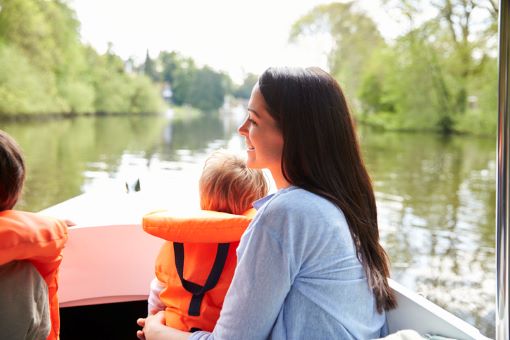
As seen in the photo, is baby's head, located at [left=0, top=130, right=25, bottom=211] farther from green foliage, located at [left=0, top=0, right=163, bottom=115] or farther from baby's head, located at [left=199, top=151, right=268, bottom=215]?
green foliage, located at [left=0, top=0, right=163, bottom=115]

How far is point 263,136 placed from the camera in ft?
2.72

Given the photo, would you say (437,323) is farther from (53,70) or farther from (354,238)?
(53,70)

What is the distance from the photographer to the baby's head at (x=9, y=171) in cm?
97

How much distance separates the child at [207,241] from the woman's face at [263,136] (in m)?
0.20

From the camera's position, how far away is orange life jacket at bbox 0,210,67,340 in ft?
3.10

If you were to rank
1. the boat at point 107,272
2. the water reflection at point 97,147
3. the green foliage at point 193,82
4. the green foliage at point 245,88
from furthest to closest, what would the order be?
the green foliage at point 193,82 < the water reflection at point 97,147 < the green foliage at point 245,88 < the boat at point 107,272

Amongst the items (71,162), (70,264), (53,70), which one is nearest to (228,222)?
(70,264)

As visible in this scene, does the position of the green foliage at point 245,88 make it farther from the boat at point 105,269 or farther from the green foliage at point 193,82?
the boat at point 105,269

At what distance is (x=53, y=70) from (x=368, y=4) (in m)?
8.04

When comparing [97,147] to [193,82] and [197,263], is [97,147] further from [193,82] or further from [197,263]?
[197,263]

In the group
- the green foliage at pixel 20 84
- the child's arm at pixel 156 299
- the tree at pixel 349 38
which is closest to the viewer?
the child's arm at pixel 156 299

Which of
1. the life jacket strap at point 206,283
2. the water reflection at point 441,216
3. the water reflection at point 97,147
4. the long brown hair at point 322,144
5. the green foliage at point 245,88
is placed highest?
the green foliage at point 245,88

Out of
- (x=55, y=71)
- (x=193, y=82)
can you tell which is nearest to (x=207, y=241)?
(x=193, y=82)

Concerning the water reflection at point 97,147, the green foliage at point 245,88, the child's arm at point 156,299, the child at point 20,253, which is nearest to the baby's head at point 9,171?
the child at point 20,253
